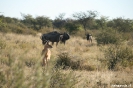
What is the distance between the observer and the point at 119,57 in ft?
32.6

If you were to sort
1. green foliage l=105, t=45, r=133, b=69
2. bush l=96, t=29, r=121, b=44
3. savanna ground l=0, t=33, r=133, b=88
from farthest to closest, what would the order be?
1. bush l=96, t=29, r=121, b=44
2. green foliage l=105, t=45, r=133, b=69
3. savanna ground l=0, t=33, r=133, b=88

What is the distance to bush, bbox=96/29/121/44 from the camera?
19.1 metres

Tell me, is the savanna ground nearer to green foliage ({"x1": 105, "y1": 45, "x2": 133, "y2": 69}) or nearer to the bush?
green foliage ({"x1": 105, "y1": 45, "x2": 133, "y2": 69})

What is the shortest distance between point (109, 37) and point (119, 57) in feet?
32.9

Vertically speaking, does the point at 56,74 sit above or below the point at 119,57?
above

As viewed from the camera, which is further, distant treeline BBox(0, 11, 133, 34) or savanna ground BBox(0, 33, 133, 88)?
distant treeline BBox(0, 11, 133, 34)

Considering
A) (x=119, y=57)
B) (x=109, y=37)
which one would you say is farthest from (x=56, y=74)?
(x=109, y=37)

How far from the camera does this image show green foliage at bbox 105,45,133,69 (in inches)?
379

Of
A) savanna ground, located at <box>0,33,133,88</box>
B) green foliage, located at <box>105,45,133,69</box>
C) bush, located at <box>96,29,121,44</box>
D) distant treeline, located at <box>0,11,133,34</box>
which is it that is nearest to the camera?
savanna ground, located at <box>0,33,133,88</box>

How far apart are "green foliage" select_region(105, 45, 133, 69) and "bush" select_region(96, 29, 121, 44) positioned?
28.0 ft

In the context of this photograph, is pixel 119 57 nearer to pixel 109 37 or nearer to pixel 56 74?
pixel 56 74

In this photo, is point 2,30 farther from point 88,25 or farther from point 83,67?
point 88,25

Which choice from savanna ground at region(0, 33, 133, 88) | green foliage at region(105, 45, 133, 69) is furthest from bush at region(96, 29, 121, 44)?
savanna ground at region(0, 33, 133, 88)

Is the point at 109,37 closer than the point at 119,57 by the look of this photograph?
No
